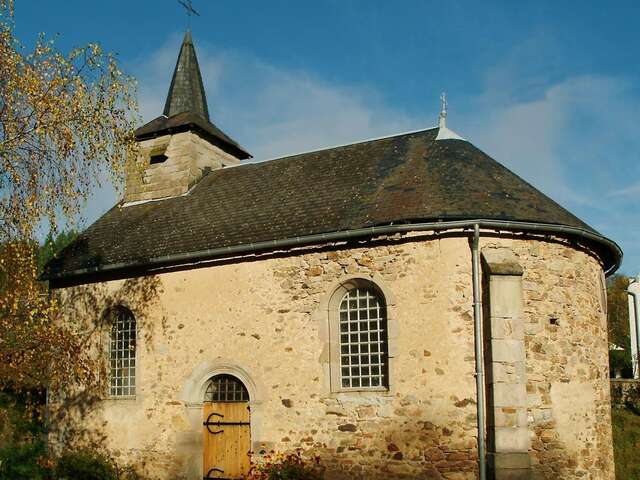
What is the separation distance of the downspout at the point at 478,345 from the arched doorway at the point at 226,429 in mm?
4565

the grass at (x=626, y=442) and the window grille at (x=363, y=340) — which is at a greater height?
the window grille at (x=363, y=340)

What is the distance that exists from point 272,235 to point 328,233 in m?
1.42

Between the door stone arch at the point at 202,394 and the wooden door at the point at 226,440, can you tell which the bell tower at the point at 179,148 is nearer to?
the door stone arch at the point at 202,394

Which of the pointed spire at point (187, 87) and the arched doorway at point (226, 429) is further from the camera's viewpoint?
the pointed spire at point (187, 87)

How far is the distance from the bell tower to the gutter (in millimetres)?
3969

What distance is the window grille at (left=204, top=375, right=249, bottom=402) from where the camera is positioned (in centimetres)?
1427

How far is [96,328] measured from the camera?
16.5 meters

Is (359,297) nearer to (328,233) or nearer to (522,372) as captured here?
(328,233)

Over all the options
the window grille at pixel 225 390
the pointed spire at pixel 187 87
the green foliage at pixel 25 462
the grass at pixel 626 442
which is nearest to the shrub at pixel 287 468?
the window grille at pixel 225 390

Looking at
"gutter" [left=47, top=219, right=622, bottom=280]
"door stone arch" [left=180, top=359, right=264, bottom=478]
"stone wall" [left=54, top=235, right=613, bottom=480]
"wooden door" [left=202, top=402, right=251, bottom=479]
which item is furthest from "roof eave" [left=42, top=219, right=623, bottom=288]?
"wooden door" [left=202, top=402, right=251, bottom=479]

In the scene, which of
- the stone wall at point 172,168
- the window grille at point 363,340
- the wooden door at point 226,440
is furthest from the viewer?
the stone wall at point 172,168

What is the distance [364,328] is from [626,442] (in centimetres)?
978

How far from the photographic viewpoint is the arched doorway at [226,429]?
46.1 feet

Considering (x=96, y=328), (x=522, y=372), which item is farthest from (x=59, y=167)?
(x=522, y=372)
